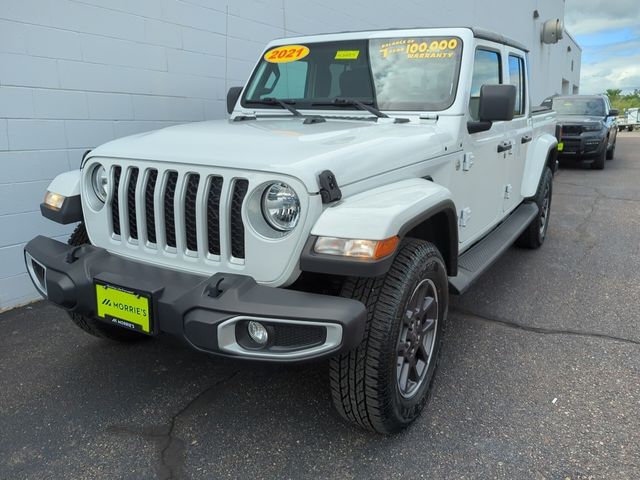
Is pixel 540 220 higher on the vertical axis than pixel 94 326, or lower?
higher

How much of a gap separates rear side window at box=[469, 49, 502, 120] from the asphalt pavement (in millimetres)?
1491

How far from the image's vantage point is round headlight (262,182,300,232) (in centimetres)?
213

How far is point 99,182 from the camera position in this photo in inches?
Result: 107

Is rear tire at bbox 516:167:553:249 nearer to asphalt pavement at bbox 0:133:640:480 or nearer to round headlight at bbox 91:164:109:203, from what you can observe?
asphalt pavement at bbox 0:133:640:480

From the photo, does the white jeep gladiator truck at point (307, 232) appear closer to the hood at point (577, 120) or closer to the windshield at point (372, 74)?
the windshield at point (372, 74)

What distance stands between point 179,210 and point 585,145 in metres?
12.0

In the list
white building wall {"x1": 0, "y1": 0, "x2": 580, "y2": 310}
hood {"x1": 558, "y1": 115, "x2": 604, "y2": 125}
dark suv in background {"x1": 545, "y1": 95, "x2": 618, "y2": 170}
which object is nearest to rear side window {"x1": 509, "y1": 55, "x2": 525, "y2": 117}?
white building wall {"x1": 0, "y1": 0, "x2": 580, "y2": 310}

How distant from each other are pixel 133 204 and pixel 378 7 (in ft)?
22.5

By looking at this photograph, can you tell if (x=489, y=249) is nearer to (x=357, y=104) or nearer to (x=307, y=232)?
(x=357, y=104)

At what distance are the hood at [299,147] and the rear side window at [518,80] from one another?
69.0 inches

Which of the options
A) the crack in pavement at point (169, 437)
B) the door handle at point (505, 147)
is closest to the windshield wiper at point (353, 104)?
the door handle at point (505, 147)

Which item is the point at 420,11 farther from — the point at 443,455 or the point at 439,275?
the point at 443,455

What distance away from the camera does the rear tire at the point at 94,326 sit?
2945mm

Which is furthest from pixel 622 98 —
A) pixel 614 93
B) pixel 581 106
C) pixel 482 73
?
pixel 482 73
